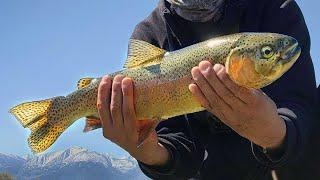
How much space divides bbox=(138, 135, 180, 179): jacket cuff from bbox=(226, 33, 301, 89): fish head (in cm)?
234

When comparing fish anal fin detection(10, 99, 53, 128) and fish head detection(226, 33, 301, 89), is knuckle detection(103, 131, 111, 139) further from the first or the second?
fish head detection(226, 33, 301, 89)

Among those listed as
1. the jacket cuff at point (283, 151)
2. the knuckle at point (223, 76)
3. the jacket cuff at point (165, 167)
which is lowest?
the jacket cuff at point (165, 167)

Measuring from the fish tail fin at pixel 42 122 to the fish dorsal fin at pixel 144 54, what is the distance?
3.03 ft

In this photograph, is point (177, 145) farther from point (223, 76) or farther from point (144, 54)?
point (223, 76)

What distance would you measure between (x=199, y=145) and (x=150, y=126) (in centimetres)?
179

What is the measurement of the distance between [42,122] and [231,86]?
7.47ft

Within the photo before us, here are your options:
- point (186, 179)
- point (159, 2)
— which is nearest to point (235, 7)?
point (159, 2)

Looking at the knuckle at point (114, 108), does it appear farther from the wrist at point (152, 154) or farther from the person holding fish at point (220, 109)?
the wrist at point (152, 154)

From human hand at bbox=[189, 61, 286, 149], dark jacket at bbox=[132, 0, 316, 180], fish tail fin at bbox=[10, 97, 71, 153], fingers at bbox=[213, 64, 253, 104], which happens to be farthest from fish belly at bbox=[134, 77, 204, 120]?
dark jacket at bbox=[132, 0, 316, 180]

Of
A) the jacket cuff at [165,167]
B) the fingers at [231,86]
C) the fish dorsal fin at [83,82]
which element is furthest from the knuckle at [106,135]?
the fingers at [231,86]

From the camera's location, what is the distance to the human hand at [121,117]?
564cm

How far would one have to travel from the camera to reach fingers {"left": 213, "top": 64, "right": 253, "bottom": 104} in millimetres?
4969

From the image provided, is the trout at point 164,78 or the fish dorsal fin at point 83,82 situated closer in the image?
the trout at point 164,78

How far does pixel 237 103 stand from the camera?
17.0ft
